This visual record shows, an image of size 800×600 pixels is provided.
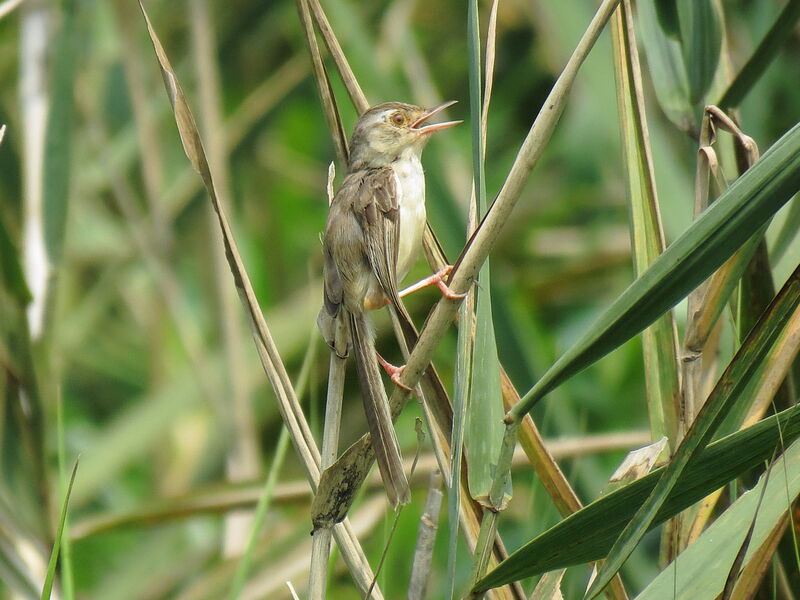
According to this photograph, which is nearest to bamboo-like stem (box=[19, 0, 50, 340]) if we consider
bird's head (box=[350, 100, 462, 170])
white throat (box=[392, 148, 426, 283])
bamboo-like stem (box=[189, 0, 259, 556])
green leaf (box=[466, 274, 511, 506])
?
bamboo-like stem (box=[189, 0, 259, 556])

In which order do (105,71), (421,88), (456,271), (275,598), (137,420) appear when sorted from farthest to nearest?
1. (105,71)
2. (421,88)
3. (137,420)
4. (275,598)
5. (456,271)

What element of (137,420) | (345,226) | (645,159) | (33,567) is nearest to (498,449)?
(645,159)

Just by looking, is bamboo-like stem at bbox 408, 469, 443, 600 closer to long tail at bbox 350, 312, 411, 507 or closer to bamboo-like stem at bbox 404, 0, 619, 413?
long tail at bbox 350, 312, 411, 507

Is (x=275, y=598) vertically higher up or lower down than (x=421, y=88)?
lower down

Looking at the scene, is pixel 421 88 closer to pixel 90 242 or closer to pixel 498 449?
pixel 90 242

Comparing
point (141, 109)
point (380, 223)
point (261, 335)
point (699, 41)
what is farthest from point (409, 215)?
point (141, 109)

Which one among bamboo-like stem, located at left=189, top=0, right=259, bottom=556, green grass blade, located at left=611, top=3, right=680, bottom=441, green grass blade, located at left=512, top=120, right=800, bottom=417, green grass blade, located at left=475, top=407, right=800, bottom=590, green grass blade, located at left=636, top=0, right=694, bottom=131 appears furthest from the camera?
bamboo-like stem, located at left=189, top=0, right=259, bottom=556
